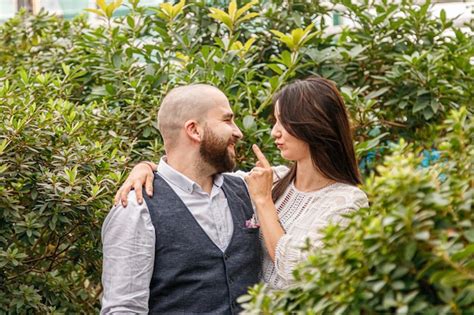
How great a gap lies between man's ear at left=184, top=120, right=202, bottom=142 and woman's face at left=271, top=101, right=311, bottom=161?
0.31 m

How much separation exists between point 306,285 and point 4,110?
2.51m

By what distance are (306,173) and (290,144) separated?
0.15 meters

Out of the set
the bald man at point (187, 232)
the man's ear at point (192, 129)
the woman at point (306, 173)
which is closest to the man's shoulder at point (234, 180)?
the bald man at point (187, 232)

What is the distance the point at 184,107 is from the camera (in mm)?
3664

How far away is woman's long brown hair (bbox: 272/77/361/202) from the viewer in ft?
12.0

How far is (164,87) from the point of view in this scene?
197 inches

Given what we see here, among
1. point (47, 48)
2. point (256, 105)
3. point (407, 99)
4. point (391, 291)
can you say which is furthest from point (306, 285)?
point (47, 48)

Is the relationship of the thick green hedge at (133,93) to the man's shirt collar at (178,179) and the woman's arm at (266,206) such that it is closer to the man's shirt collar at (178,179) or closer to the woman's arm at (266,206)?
the man's shirt collar at (178,179)

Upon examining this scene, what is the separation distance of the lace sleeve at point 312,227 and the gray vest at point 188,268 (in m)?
0.20

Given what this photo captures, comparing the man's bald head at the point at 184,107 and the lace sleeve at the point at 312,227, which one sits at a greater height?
the man's bald head at the point at 184,107

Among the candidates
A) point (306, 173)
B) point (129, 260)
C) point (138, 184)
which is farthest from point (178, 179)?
point (306, 173)

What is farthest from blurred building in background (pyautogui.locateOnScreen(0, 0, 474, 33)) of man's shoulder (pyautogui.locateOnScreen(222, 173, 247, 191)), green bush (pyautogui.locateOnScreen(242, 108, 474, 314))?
green bush (pyautogui.locateOnScreen(242, 108, 474, 314))

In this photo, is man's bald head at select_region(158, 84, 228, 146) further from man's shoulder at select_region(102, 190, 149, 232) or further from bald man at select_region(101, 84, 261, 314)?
man's shoulder at select_region(102, 190, 149, 232)

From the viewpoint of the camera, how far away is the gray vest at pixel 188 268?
347 cm
